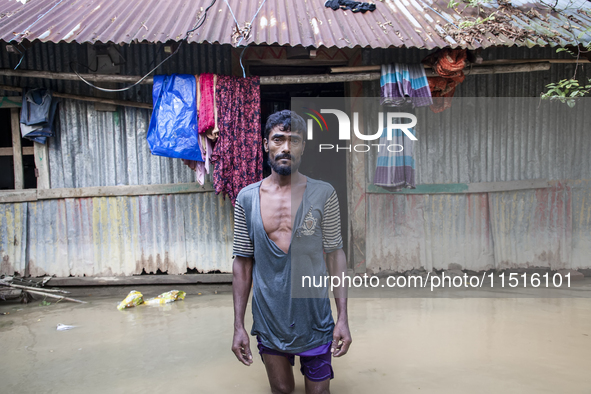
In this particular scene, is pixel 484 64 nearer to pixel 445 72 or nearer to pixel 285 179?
pixel 445 72

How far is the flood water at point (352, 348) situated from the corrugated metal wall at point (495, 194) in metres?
1.00

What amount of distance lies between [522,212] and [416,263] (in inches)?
66.6

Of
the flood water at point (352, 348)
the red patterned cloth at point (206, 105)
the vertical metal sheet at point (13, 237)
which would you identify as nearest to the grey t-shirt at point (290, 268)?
the flood water at point (352, 348)

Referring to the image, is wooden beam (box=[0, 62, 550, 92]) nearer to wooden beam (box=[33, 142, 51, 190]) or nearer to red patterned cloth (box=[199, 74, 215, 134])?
red patterned cloth (box=[199, 74, 215, 134])

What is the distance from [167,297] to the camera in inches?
215

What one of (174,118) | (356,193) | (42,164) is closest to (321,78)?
(356,193)

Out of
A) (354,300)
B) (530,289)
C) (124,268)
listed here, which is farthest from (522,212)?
(124,268)

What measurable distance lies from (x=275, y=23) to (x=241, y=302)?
11.6 ft

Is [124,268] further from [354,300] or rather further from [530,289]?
[530,289]

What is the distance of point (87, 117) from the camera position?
18.6ft

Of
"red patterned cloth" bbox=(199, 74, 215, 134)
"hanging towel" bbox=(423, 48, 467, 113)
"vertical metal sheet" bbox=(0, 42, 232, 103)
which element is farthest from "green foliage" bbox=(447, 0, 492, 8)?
"red patterned cloth" bbox=(199, 74, 215, 134)

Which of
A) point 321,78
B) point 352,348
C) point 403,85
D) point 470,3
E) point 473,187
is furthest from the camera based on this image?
point 473,187

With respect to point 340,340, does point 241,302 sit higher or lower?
higher

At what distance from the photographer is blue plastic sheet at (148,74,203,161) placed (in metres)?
5.04
